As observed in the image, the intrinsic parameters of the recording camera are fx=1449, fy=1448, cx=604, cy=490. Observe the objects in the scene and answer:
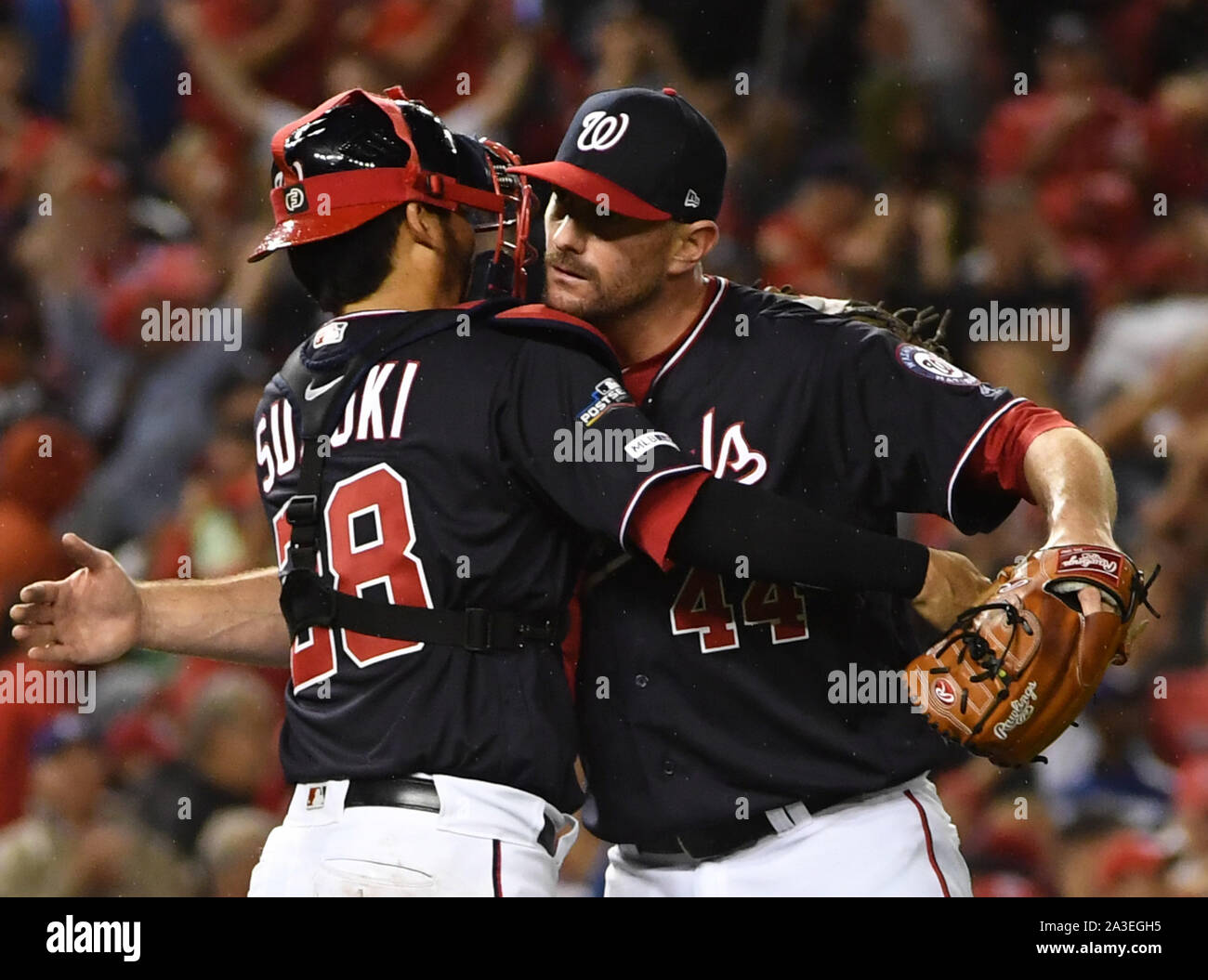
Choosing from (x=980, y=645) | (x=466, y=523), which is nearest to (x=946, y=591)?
(x=980, y=645)

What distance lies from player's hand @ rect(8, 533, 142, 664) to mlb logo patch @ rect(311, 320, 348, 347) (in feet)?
1.68

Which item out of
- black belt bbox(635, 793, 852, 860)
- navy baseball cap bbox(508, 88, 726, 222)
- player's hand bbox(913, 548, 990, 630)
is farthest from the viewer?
navy baseball cap bbox(508, 88, 726, 222)

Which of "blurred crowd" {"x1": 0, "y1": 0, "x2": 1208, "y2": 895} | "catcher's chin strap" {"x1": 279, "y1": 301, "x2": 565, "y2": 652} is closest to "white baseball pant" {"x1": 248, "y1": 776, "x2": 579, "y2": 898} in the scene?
"catcher's chin strap" {"x1": 279, "y1": 301, "x2": 565, "y2": 652}

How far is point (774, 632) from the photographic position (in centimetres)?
221

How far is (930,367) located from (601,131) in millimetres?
654

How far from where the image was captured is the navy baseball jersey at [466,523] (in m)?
1.90

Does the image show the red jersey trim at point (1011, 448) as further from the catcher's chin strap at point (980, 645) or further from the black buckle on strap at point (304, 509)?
the black buckle on strap at point (304, 509)

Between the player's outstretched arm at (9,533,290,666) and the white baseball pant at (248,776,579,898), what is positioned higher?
the player's outstretched arm at (9,533,290,666)

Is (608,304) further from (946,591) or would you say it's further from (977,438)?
(946,591)

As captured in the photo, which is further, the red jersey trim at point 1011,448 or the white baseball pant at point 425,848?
the red jersey trim at point 1011,448

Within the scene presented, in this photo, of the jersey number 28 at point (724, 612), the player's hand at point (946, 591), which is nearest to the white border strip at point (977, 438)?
the player's hand at point (946, 591)

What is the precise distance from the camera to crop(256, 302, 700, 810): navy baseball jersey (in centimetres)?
190

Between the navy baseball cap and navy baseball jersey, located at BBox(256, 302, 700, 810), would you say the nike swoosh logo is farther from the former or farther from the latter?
the navy baseball cap

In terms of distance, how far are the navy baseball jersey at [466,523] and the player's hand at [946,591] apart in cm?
37
